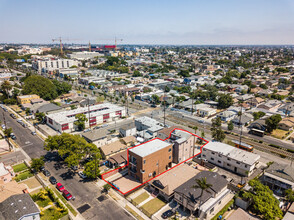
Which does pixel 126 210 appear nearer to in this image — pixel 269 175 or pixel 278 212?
pixel 278 212

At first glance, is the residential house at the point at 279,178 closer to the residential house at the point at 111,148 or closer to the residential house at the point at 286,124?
the residential house at the point at 286,124

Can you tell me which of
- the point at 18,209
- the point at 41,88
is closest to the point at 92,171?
the point at 18,209

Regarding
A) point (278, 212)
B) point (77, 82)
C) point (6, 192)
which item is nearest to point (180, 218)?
point (278, 212)

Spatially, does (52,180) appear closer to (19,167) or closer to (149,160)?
(19,167)

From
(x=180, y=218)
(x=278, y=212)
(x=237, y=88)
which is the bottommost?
(x=180, y=218)

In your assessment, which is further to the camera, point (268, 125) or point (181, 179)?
point (268, 125)

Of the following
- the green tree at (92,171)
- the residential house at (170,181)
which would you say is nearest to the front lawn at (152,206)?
the residential house at (170,181)

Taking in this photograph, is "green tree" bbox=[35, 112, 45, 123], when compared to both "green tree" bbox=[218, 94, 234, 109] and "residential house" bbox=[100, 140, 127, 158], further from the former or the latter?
"green tree" bbox=[218, 94, 234, 109]
